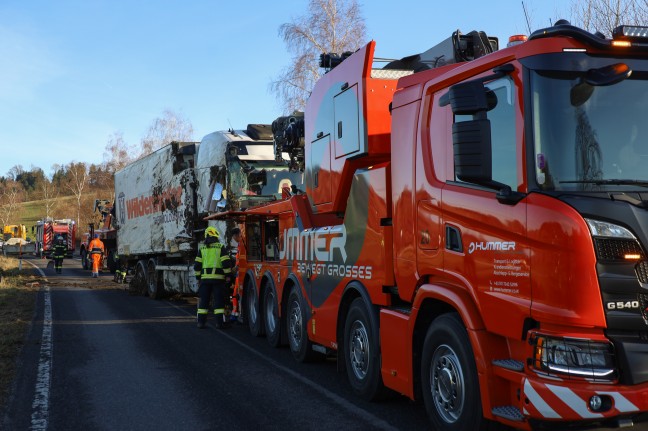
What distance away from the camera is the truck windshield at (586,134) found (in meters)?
3.78

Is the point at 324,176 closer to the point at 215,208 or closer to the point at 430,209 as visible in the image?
the point at 430,209

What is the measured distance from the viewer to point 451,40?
6148 millimetres

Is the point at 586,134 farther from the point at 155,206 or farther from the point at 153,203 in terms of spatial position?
the point at 153,203

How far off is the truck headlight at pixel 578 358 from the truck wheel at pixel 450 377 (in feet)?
2.30

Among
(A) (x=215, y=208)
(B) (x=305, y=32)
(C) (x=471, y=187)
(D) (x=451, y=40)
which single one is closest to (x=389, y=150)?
(D) (x=451, y=40)

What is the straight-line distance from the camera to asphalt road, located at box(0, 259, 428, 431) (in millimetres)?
5602

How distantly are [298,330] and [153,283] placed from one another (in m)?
10.2

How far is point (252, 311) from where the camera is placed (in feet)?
34.9

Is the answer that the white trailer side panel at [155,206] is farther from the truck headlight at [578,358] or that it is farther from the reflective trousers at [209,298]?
the truck headlight at [578,358]

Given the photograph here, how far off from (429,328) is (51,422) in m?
3.48

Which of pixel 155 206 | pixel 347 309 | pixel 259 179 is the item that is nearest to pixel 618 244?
pixel 347 309

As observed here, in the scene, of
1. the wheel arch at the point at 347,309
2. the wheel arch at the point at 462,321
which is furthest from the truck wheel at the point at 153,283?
the wheel arch at the point at 462,321

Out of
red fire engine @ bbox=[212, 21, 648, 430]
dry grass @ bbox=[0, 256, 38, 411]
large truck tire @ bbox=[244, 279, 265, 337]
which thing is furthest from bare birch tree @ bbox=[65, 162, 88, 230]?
red fire engine @ bbox=[212, 21, 648, 430]

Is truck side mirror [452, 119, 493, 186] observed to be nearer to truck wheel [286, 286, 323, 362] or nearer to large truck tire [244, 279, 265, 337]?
truck wheel [286, 286, 323, 362]
